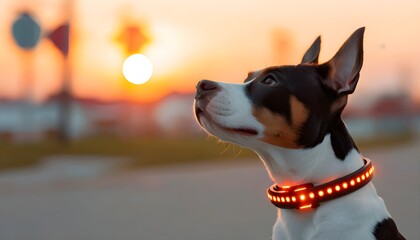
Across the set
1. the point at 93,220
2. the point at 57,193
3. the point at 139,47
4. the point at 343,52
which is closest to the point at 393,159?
the point at 139,47

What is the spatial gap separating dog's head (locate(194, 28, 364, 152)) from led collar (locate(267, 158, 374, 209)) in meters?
0.20

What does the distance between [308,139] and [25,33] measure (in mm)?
12127

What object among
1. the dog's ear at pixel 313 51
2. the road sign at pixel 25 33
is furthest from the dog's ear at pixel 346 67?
the road sign at pixel 25 33

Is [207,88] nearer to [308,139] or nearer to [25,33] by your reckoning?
[308,139]

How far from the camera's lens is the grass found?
1545 cm

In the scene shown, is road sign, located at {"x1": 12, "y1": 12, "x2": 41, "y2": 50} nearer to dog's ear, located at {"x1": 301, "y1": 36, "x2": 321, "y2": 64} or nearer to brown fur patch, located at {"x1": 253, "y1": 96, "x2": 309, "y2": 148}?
dog's ear, located at {"x1": 301, "y1": 36, "x2": 321, "y2": 64}

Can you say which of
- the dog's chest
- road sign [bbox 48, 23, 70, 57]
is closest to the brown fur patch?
the dog's chest

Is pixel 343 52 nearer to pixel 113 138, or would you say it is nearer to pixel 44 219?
pixel 44 219

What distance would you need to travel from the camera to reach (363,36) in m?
3.37

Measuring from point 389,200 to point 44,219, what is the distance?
4557 mm

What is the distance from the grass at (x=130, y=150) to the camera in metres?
15.5

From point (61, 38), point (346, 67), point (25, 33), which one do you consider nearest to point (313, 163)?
point (346, 67)

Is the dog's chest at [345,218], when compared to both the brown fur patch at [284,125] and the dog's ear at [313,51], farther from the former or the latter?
the dog's ear at [313,51]

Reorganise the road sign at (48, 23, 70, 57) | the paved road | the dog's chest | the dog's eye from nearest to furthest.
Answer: the dog's chest, the dog's eye, the paved road, the road sign at (48, 23, 70, 57)
